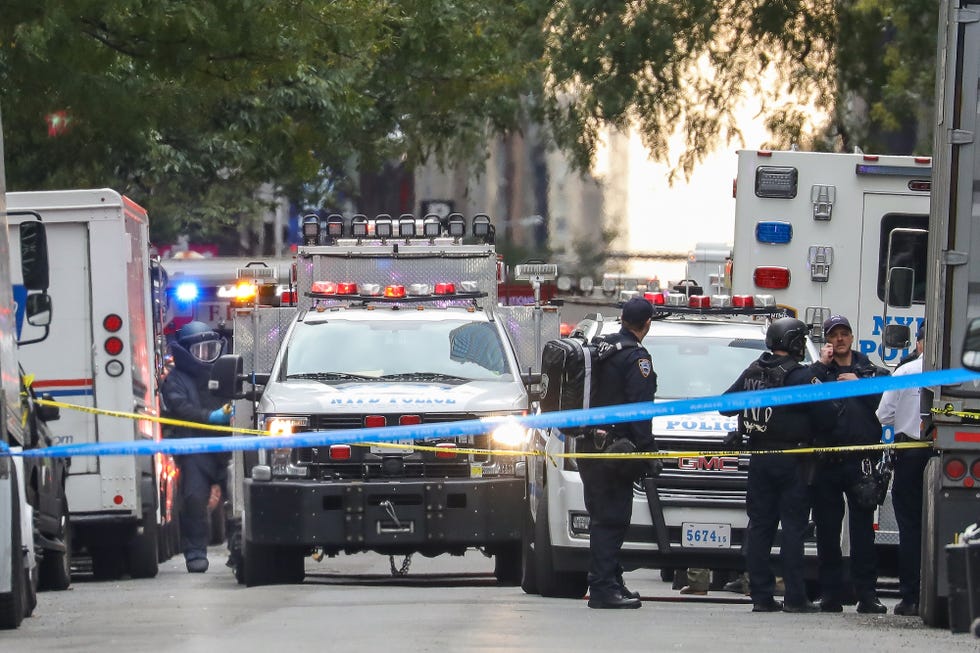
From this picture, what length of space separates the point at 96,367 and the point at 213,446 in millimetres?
4439

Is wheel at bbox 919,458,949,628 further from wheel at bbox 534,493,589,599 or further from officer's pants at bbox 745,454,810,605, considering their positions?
wheel at bbox 534,493,589,599

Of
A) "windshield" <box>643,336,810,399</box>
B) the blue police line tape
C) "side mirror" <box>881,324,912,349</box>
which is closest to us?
the blue police line tape

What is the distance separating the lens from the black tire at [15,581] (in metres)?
10.0

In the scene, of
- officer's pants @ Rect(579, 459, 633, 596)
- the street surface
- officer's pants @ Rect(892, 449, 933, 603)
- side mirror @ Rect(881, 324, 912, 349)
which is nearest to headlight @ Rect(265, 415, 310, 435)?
the street surface

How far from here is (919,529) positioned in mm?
12250

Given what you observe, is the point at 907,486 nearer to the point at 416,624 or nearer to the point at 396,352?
the point at 416,624

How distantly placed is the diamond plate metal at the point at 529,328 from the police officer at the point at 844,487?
10.4 feet

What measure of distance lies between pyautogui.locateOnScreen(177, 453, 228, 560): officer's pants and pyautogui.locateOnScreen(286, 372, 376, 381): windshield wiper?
285 cm

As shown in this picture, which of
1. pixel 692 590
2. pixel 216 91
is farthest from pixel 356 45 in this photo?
pixel 692 590

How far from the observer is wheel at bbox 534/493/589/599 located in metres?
12.8

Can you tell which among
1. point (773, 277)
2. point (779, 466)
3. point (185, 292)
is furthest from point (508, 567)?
point (185, 292)

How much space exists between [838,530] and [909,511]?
0.45 metres

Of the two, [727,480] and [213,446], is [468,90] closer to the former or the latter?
[727,480]

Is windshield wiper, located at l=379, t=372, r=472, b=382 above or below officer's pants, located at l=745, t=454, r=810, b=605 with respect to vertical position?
above
